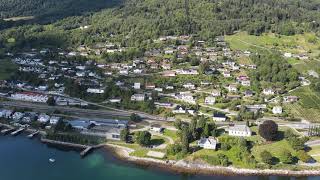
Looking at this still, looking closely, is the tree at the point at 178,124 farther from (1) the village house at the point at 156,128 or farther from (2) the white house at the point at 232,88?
(2) the white house at the point at 232,88

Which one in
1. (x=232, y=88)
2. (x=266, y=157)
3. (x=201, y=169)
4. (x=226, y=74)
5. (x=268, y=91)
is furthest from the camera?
(x=226, y=74)

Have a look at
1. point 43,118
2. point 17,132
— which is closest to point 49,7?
point 43,118

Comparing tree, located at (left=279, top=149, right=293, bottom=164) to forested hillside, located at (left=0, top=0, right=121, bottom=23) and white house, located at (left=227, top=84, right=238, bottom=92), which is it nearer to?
white house, located at (left=227, top=84, right=238, bottom=92)

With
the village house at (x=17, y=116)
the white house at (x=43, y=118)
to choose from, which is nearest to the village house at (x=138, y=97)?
the white house at (x=43, y=118)

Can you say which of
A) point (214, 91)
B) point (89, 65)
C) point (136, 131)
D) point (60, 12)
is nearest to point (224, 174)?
point (136, 131)

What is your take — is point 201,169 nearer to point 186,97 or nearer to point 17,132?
point 186,97

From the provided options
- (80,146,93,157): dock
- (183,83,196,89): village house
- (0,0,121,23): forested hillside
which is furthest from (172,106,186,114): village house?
(0,0,121,23): forested hillside
